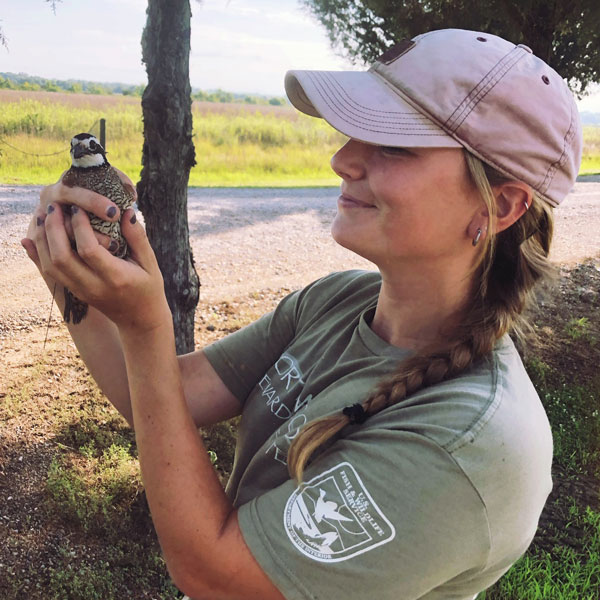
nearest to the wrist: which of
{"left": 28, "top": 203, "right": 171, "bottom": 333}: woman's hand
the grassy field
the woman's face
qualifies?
{"left": 28, "top": 203, "right": 171, "bottom": 333}: woman's hand

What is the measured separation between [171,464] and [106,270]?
42 cm

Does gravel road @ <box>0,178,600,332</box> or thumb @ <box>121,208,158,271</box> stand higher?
thumb @ <box>121,208,158,271</box>

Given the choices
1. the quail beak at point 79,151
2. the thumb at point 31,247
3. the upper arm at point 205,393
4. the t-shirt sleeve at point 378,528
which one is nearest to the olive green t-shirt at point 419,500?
the t-shirt sleeve at point 378,528

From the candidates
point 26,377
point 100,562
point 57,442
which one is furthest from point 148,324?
point 26,377

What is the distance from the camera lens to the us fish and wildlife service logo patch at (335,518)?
1.04 meters

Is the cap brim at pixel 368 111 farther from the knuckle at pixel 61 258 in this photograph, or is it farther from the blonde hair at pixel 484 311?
the knuckle at pixel 61 258

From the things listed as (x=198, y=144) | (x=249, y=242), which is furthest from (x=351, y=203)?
(x=198, y=144)

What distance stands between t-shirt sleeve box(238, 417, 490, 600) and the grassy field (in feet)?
31.1

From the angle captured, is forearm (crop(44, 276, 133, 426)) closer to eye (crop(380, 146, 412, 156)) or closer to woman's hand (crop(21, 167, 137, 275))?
woman's hand (crop(21, 167, 137, 275))

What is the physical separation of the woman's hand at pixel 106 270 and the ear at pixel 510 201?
2.60ft

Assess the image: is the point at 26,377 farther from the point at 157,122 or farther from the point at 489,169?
the point at 489,169

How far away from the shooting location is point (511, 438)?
3.49ft

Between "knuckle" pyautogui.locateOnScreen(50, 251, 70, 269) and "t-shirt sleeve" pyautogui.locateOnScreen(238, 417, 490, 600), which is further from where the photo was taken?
"knuckle" pyautogui.locateOnScreen(50, 251, 70, 269)

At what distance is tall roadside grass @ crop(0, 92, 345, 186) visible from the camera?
11852mm
